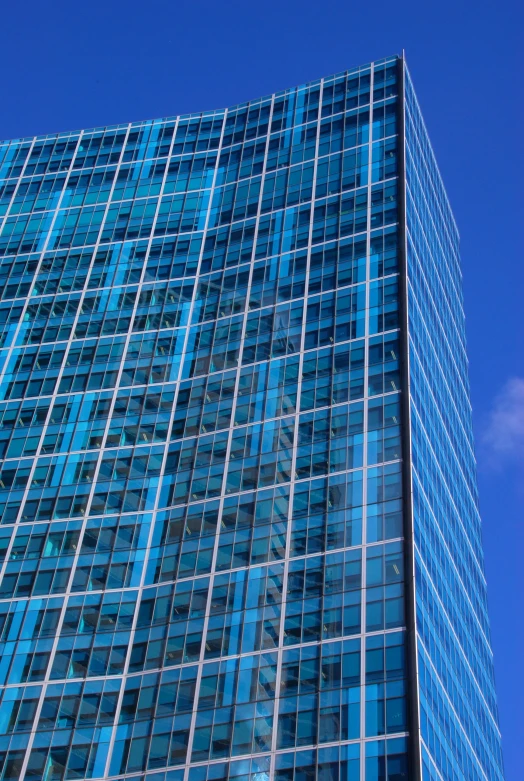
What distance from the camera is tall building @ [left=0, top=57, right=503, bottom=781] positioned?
80.5m

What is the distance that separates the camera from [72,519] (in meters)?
99.2

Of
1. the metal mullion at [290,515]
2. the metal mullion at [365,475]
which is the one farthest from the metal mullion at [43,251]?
the metal mullion at [365,475]

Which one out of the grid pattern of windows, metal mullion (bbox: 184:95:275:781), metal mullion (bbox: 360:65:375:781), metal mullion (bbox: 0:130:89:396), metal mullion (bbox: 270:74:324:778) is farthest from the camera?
metal mullion (bbox: 0:130:89:396)

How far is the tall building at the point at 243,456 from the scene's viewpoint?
8050cm

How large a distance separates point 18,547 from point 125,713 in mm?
20269

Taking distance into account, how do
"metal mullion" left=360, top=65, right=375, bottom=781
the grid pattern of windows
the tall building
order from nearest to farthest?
"metal mullion" left=360, top=65, right=375, bottom=781 → the tall building → the grid pattern of windows

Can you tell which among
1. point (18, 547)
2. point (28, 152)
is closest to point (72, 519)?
point (18, 547)

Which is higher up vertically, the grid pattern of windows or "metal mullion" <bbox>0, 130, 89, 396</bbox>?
"metal mullion" <bbox>0, 130, 89, 396</bbox>

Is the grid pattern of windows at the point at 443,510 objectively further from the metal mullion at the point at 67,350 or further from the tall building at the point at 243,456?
the metal mullion at the point at 67,350

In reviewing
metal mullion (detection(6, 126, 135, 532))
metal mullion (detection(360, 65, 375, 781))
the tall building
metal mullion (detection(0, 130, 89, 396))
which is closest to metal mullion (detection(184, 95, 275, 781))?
the tall building

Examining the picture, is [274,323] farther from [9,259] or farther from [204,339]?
[9,259]

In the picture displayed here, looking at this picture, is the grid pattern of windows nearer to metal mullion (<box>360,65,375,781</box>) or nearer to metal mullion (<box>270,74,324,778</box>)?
metal mullion (<box>360,65,375,781</box>)

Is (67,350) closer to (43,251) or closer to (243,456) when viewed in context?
(43,251)

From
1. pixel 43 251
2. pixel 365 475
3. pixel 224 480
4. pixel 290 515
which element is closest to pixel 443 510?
pixel 365 475
